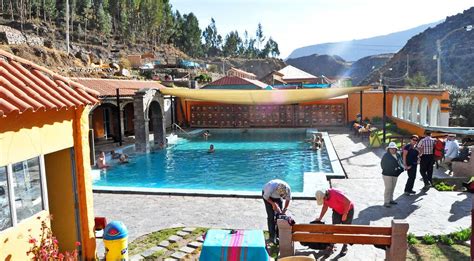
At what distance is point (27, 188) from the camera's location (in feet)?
16.2

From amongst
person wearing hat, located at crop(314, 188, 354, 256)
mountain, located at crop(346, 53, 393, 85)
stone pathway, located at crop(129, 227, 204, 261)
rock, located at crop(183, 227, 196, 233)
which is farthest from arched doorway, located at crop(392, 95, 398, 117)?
mountain, located at crop(346, 53, 393, 85)

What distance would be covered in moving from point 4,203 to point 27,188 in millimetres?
417

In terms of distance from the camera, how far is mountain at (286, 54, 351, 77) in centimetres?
13100

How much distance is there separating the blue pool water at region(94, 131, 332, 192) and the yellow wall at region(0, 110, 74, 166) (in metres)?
7.90

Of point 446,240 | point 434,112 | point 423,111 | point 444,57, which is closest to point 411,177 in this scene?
point 446,240

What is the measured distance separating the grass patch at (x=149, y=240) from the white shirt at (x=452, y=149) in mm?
9073

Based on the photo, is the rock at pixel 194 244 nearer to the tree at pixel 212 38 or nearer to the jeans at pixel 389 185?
the jeans at pixel 389 185

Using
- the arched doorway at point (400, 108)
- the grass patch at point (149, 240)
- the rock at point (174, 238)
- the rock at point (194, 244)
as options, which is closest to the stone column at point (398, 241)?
the rock at point (194, 244)

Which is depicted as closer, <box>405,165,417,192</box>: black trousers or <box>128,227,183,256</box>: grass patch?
<box>128,227,183,256</box>: grass patch

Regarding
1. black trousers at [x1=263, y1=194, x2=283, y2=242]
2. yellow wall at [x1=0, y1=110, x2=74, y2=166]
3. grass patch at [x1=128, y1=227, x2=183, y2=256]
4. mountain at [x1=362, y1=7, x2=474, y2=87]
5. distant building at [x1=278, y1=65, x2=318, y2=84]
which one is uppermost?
mountain at [x1=362, y1=7, x2=474, y2=87]

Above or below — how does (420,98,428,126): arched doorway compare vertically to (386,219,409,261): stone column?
above

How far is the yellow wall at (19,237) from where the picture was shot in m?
4.42

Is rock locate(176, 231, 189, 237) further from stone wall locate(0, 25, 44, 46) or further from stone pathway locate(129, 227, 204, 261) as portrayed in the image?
stone wall locate(0, 25, 44, 46)

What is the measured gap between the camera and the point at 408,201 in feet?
31.4
